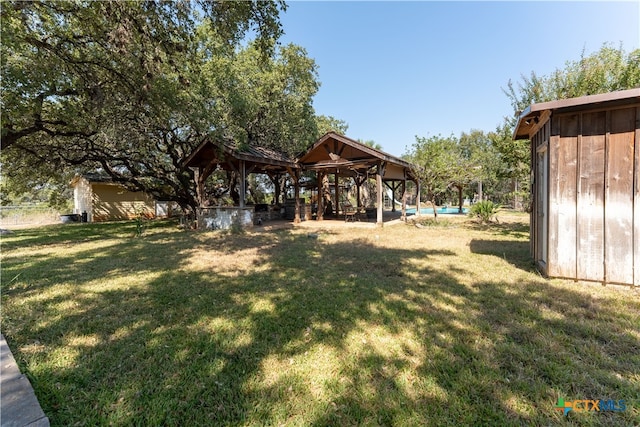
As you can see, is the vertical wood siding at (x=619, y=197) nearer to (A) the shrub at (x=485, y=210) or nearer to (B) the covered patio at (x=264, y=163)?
(B) the covered patio at (x=264, y=163)

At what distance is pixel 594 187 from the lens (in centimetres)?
402

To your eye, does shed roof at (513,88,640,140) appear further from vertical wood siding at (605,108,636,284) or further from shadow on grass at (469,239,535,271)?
shadow on grass at (469,239,535,271)

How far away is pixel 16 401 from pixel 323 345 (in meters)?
2.26

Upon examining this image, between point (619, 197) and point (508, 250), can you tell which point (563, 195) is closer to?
point (619, 197)

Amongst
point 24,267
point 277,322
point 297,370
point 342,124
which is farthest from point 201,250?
point 342,124

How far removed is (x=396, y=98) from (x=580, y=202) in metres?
15.1

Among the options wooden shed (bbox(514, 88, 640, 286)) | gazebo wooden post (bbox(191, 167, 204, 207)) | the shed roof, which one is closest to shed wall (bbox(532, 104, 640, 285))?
wooden shed (bbox(514, 88, 640, 286))

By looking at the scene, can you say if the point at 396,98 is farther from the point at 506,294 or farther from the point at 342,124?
the point at 506,294

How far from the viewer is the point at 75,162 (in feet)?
38.3

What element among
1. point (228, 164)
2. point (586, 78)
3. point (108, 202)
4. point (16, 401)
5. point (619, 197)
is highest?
point (586, 78)

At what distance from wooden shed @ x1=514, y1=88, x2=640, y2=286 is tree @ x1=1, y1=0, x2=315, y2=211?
5558mm

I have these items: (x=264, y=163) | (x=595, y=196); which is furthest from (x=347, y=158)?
(x=595, y=196)

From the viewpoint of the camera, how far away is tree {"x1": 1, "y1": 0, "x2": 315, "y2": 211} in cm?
537

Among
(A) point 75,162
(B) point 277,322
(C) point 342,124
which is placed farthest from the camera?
(C) point 342,124
